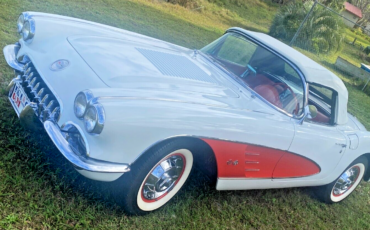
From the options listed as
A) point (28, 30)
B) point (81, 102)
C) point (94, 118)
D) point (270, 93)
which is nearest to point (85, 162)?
point (94, 118)

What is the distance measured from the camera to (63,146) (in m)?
2.17

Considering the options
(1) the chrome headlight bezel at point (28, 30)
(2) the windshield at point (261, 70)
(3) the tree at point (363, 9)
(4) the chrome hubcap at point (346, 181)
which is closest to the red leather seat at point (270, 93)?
(2) the windshield at point (261, 70)

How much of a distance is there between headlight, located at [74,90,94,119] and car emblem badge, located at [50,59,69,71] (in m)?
0.55

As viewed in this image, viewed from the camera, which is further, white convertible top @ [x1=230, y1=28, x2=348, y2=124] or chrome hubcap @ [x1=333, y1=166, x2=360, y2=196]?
chrome hubcap @ [x1=333, y1=166, x2=360, y2=196]

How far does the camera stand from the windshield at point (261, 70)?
321 centimetres

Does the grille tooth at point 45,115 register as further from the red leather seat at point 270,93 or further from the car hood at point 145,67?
the red leather seat at point 270,93

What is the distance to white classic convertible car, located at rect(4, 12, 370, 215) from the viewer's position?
7.26 feet

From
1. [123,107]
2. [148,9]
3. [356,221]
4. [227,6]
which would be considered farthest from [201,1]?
[123,107]

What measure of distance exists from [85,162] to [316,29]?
47.4ft

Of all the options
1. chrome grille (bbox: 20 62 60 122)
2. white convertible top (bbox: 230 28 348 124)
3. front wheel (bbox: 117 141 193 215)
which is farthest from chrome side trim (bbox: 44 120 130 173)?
white convertible top (bbox: 230 28 348 124)

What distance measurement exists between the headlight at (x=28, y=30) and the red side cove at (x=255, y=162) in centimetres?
192

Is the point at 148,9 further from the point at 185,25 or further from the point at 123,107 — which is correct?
the point at 123,107

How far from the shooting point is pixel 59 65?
107 inches

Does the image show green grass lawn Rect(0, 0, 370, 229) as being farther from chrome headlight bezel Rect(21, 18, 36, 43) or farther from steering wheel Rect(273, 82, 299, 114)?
steering wheel Rect(273, 82, 299, 114)
